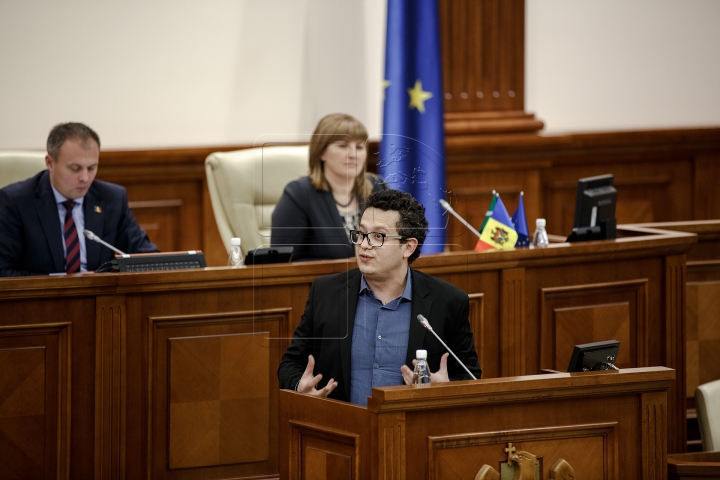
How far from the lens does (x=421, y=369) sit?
2.86 metres

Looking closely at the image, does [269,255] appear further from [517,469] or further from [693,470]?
[693,470]

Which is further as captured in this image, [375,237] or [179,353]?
[179,353]

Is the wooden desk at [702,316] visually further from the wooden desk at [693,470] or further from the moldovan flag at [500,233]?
the wooden desk at [693,470]

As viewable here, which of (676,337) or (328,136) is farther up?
(328,136)

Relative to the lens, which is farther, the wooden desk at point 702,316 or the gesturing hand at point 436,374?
the wooden desk at point 702,316

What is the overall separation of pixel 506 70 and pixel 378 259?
12.0 feet

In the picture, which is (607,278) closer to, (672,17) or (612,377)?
(612,377)

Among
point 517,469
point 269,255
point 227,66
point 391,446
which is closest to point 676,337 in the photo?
point 269,255

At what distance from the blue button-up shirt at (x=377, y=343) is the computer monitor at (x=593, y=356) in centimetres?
51

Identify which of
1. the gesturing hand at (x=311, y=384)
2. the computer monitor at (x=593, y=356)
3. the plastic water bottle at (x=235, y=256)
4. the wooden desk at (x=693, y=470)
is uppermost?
the plastic water bottle at (x=235, y=256)

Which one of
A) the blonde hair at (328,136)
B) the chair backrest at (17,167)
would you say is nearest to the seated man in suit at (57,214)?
the chair backrest at (17,167)

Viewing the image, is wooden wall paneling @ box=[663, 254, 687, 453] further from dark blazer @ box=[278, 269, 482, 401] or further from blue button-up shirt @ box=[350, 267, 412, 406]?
blue button-up shirt @ box=[350, 267, 412, 406]

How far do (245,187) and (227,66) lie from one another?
1.30 metres

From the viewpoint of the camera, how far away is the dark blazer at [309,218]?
4383mm
